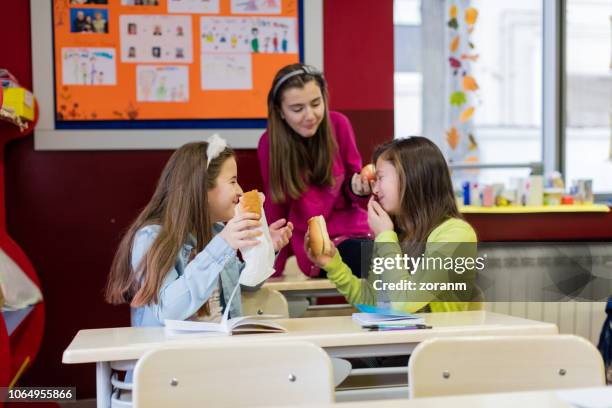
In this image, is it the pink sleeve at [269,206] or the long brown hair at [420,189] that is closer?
the long brown hair at [420,189]

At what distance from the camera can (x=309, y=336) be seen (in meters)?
1.72

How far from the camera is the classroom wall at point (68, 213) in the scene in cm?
319

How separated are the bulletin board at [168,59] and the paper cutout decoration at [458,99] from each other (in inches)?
32.4

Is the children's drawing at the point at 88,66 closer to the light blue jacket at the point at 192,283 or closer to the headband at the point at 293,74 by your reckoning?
the headband at the point at 293,74

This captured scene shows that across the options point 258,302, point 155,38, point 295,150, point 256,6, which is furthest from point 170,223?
point 256,6

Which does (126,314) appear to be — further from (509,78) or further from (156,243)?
(509,78)

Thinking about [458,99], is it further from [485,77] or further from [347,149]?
[347,149]

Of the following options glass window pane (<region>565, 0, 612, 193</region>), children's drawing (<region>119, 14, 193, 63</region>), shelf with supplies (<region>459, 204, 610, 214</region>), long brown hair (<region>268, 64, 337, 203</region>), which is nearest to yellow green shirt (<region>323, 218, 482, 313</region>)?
long brown hair (<region>268, 64, 337, 203</region>)

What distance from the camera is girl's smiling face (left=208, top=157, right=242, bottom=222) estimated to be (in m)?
2.28

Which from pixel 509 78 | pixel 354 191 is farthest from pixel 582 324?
pixel 354 191

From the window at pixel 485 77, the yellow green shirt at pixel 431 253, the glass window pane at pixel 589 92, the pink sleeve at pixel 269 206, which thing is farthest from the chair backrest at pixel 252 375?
the glass window pane at pixel 589 92

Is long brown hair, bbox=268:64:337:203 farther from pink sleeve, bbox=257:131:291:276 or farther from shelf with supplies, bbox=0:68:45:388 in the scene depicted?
shelf with supplies, bbox=0:68:45:388

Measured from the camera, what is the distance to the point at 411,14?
3.70 metres

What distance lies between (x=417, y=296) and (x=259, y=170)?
1.36 m
